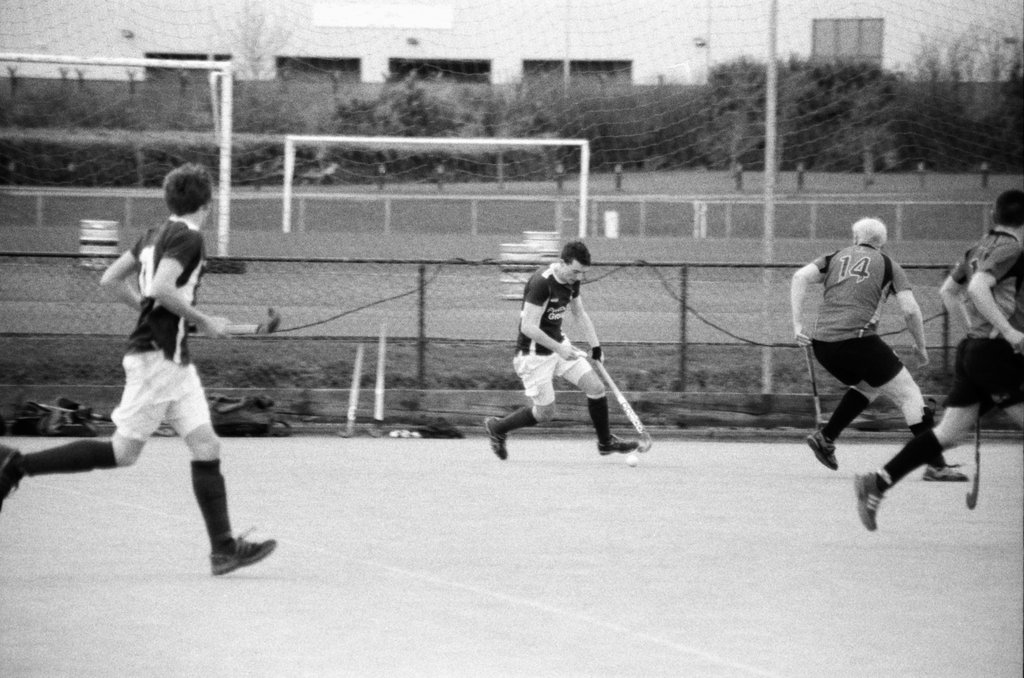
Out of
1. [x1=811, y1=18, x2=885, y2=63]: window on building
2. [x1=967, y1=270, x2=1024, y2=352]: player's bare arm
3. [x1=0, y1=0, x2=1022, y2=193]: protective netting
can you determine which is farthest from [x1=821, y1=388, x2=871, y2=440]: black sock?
[x1=811, y1=18, x2=885, y2=63]: window on building

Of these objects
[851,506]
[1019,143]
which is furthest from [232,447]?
[1019,143]

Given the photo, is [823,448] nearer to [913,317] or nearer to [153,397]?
[913,317]

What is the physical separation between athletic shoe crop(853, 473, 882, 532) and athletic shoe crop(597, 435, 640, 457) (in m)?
3.26

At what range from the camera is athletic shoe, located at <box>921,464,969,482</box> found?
31.4 feet

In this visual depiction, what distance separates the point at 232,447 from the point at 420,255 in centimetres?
1588

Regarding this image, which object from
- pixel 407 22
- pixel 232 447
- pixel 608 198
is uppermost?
pixel 407 22

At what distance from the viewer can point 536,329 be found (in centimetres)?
1039

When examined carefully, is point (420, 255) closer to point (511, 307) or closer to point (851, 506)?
point (511, 307)

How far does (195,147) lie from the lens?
888 inches

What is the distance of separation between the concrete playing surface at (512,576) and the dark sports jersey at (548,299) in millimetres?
1044

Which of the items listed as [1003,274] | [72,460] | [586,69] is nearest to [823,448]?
[1003,274]

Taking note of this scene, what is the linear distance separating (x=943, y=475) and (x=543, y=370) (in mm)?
3059

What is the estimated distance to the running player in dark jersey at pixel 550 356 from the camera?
34.3 feet

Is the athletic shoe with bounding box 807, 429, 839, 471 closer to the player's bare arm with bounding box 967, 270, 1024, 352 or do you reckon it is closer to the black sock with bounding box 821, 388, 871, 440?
the black sock with bounding box 821, 388, 871, 440
